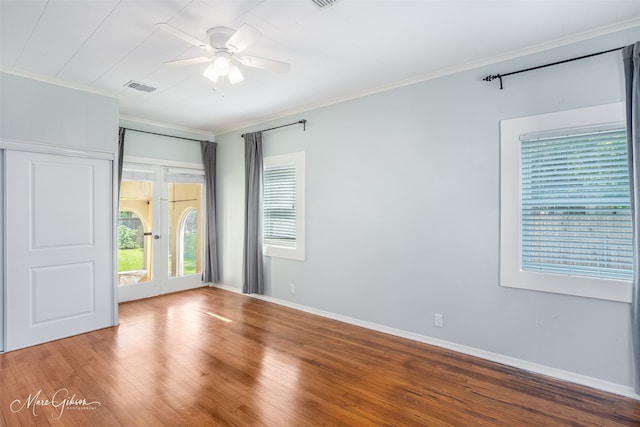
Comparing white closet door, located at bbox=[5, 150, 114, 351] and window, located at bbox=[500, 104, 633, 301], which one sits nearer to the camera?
window, located at bbox=[500, 104, 633, 301]

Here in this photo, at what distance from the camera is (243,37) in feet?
7.13

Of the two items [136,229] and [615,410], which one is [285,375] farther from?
[136,229]

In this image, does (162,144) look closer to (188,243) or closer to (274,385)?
(188,243)

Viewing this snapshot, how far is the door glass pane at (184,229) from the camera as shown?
18.2 feet

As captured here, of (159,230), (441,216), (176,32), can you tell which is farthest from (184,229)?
(441,216)

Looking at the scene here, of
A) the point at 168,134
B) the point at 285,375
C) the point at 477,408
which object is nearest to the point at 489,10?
the point at 477,408

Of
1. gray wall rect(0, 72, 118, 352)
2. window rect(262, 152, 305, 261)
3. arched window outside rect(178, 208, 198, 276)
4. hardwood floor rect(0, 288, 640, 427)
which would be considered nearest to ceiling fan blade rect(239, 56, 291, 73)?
window rect(262, 152, 305, 261)

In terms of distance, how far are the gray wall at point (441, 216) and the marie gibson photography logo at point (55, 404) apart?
2690mm

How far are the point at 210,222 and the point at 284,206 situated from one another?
1.84 meters

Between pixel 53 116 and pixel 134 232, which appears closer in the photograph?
pixel 53 116

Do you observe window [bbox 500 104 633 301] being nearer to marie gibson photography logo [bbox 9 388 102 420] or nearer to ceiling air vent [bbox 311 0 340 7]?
ceiling air vent [bbox 311 0 340 7]

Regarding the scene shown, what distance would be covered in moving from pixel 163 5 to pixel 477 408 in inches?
143

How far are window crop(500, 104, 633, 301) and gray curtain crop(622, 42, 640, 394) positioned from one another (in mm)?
99

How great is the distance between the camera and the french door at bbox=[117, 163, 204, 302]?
500cm
